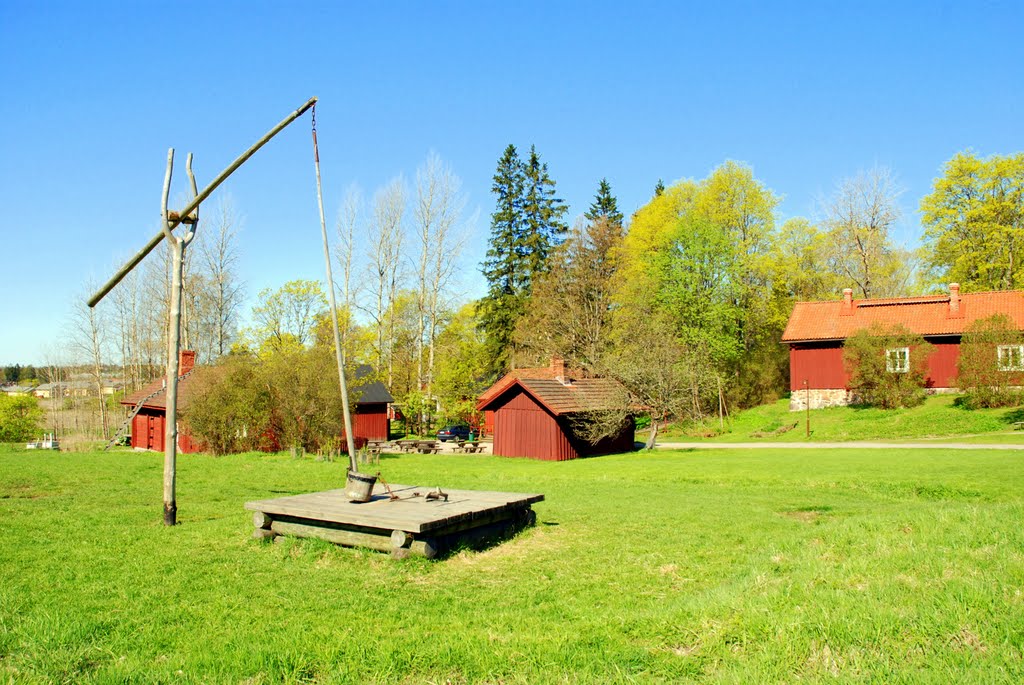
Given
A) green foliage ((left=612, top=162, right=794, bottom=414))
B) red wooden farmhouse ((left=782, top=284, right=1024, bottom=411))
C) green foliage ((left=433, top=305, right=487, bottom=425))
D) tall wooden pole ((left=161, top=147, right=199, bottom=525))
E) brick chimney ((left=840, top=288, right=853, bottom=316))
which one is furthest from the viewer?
green foliage ((left=433, top=305, right=487, bottom=425))

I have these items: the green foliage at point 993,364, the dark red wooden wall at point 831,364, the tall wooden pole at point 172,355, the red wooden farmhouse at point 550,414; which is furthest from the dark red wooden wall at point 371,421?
the tall wooden pole at point 172,355

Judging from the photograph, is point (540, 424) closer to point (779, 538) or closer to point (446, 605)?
point (779, 538)

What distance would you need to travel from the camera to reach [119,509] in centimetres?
1219

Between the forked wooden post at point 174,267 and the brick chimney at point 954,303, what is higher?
the brick chimney at point 954,303

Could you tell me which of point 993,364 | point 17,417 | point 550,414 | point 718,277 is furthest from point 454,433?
point 993,364

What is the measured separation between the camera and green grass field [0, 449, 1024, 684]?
4.87 m

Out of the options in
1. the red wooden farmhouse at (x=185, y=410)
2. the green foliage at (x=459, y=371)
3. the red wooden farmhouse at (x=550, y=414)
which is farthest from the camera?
the green foliage at (x=459, y=371)

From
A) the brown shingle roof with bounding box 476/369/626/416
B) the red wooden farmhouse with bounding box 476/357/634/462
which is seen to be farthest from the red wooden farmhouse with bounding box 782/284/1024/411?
the brown shingle roof with bounding box 476/369/626/416

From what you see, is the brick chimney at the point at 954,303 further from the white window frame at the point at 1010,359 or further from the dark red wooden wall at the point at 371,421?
the dark red wooden wall at the point at 371,421

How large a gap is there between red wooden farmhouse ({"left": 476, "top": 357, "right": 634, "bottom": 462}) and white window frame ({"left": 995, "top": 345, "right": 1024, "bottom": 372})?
57.5 feet

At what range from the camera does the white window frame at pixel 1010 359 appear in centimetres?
3388

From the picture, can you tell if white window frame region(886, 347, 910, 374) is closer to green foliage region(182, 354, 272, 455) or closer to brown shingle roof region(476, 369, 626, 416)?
brown shingle roof region(476, 369, 626, 416)

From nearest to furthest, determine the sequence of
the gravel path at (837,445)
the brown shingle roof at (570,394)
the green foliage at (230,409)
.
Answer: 1. the gravel path at (837,445)
2. the green foliage at (230,409)
3. the brown shingle roof at (570,394)

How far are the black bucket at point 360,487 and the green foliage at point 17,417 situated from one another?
115 ft
